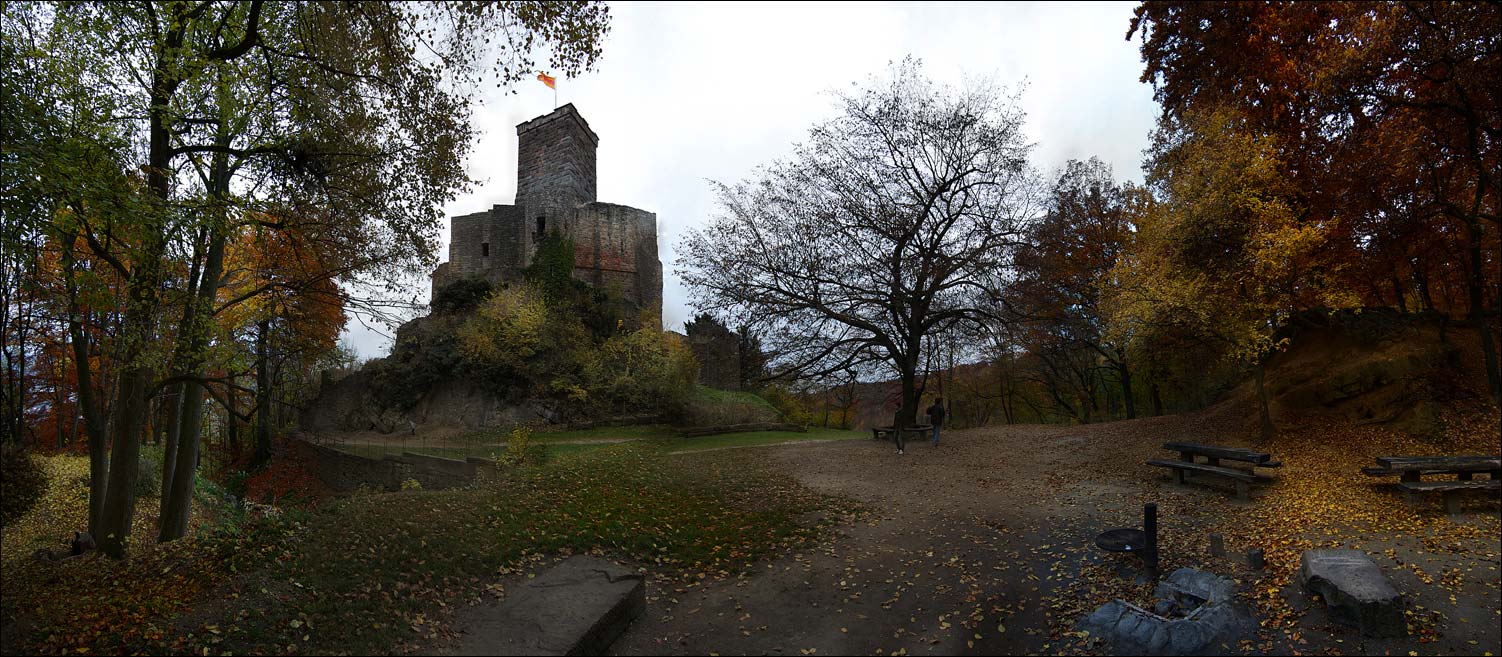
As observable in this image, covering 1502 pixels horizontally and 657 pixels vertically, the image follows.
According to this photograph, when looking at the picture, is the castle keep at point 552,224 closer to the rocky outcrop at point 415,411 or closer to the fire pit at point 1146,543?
the rocky outcrop at point 415,411

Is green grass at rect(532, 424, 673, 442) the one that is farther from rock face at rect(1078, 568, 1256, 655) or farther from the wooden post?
rock face at rect(1078, 568, 1256, 655)

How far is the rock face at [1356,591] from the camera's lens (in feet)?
15.9

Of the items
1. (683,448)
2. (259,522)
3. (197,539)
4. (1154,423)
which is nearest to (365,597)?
(259,522)

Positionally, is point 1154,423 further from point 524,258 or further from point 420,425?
point 524,258

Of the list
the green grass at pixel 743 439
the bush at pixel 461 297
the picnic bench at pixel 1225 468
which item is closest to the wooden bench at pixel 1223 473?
the picnic bench at pixel 1225 468

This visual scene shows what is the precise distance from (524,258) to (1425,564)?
1318 inches

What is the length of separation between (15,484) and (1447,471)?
13647 millimetres

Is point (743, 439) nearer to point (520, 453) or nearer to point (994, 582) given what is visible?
point (520, 453)

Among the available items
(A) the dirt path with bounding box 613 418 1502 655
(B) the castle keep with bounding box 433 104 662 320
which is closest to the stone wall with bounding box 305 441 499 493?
(A) the dirt path with bounding box 613 418 1502 655

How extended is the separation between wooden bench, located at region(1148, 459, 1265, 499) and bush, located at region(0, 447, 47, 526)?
42.1 ft

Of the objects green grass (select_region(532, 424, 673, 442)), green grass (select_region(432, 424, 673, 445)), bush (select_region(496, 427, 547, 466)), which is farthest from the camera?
green grass (select_region(432, 424, 673, 445))

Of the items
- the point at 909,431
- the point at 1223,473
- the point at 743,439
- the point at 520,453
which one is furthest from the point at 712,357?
the point at 1223,473

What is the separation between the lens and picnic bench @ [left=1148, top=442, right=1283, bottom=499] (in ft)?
27.9

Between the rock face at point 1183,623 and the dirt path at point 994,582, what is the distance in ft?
0.71
